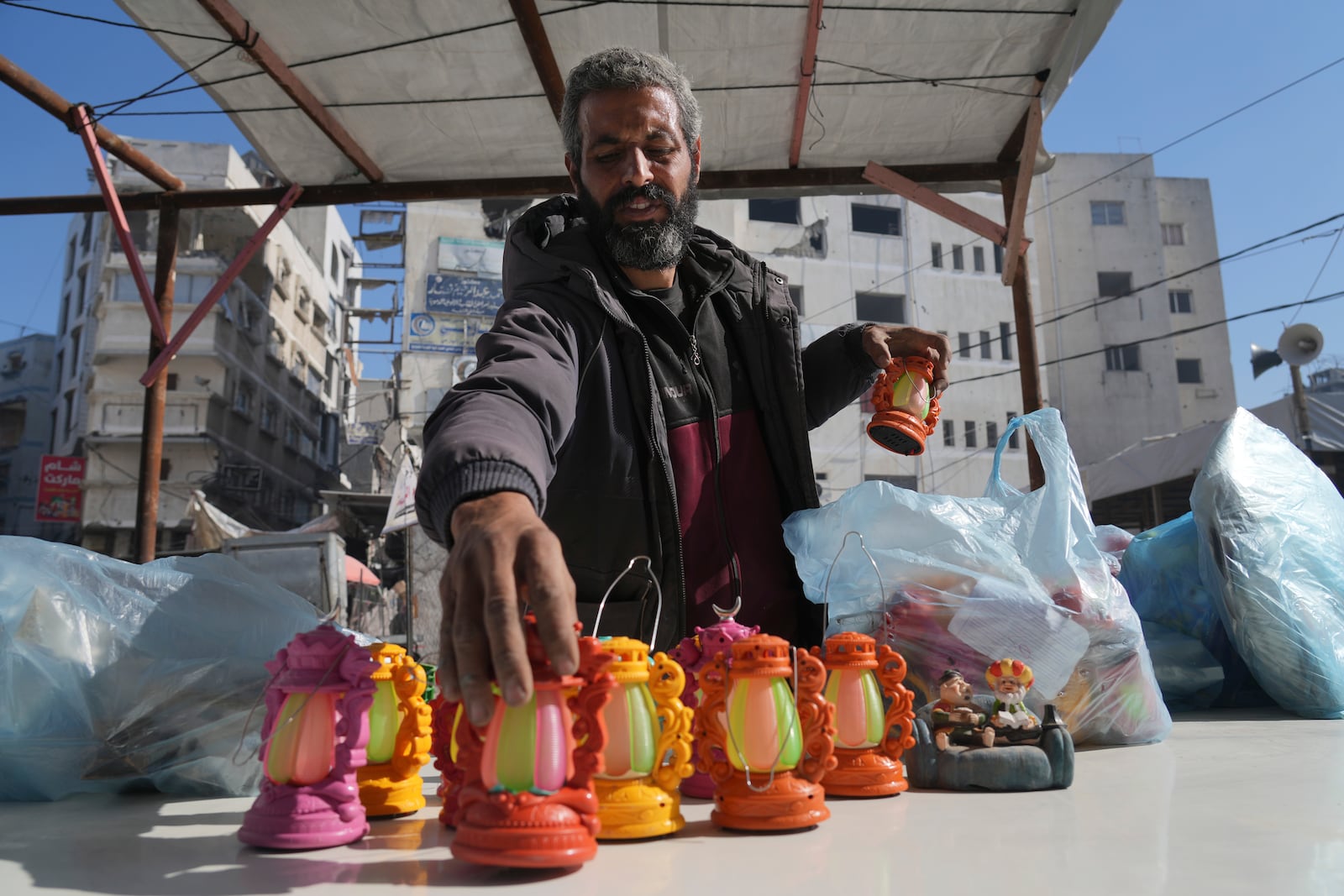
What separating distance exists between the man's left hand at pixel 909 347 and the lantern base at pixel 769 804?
3.28 feet

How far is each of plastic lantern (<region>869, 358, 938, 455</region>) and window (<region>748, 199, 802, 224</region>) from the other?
2554cm

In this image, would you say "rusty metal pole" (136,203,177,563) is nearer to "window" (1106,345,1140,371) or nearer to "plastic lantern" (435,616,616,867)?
"plastic lantern" (435,616,616,867)

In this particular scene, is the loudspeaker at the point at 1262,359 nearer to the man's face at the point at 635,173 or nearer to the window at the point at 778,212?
the window at the point at 778,212

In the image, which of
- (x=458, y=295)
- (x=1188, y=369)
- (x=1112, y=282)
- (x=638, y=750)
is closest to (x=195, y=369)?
(x=458, y=295)

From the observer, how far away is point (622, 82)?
5.99 ft

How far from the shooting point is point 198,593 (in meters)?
2.05

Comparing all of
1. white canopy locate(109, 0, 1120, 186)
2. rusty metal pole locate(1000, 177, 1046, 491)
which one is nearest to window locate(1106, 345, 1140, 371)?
rusty metal pole locate(1000, 177, 1046, 491)

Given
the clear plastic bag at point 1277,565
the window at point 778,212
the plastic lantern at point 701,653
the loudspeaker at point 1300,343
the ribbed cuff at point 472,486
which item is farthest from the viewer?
the window at point 778,212

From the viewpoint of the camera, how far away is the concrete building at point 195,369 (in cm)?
2331

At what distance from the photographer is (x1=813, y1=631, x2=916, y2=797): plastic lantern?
1411 mm

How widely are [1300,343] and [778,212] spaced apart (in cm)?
1589

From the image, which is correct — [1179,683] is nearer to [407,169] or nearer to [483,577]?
[483,577]

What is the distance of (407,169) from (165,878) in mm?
4473

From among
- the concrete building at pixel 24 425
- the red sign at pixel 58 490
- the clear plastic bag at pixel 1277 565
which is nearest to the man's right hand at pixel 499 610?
the clear plastic bag at pixel 1277 565
